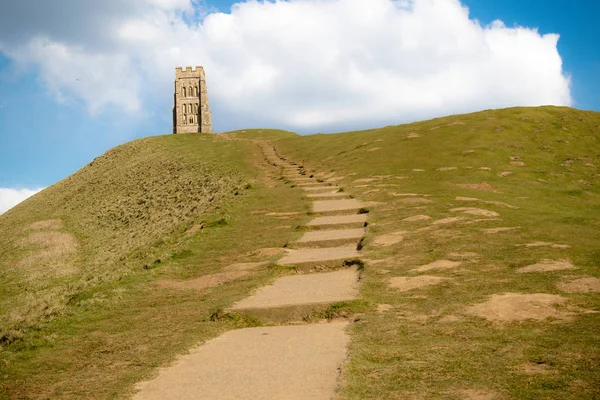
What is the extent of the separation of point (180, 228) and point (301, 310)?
15338 mm

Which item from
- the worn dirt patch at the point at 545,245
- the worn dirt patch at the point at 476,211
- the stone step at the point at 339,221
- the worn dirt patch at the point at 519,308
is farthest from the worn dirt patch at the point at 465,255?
the stone step at the point at 339,221

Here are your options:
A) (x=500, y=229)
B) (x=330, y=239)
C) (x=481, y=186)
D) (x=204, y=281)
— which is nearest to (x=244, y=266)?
(x=204, y=281)

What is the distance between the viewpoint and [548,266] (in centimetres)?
1098

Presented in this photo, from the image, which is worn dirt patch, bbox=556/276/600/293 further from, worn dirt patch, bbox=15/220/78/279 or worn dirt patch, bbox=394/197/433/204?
worn dirt patch, bbox=15/220/78/279

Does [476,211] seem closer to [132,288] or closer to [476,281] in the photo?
[476,281]

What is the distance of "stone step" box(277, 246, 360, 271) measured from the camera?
13.5m

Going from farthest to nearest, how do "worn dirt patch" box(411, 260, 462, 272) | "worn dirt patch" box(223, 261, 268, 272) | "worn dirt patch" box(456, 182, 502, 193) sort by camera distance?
"worn dirt patch" box(456, 182, 502, 193)
"worn dirt patch" box(223, 261, 268, 272)
"worn dirt patch" box(411, 260, 462, 272)

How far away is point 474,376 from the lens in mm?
6180

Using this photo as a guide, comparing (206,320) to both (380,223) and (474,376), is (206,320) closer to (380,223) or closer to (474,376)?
(474,376)

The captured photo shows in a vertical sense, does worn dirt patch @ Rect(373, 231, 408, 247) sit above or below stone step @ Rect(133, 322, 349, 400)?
above

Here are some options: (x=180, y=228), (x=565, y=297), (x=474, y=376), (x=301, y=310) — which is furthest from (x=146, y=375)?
(x=180, y=228)

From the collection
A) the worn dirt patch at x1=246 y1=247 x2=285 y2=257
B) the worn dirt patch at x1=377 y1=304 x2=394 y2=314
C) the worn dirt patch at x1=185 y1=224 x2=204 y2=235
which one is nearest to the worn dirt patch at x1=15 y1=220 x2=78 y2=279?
the worn dirt patch at x1=185 y1=224 x2=204 y2=235

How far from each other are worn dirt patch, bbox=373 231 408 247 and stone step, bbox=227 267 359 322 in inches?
89.7

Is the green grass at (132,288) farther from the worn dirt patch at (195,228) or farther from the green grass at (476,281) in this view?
the green grass at (476,281)
